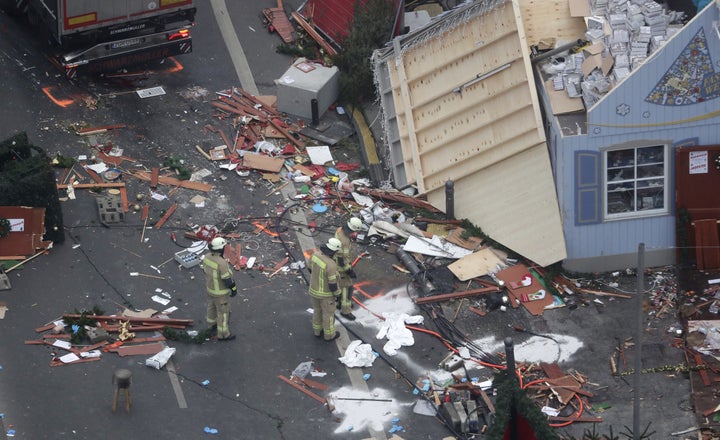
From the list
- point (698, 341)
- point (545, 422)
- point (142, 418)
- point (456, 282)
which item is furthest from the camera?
point (456, 282)

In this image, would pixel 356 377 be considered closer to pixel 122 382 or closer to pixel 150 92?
pixel 122 382

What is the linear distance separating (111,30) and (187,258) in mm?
5437

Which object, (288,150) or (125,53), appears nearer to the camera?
(288,150)

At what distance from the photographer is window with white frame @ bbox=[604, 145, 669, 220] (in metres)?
20.7

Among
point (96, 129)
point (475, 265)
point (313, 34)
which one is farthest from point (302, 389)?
point (313, 34)

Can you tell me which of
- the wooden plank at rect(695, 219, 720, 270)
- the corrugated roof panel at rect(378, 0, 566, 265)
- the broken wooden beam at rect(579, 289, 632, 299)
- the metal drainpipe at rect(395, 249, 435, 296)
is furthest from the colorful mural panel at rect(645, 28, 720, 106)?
the metal drainpipe at rect(395, 249, 435, 296)

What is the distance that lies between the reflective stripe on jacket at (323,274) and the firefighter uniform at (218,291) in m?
1.24

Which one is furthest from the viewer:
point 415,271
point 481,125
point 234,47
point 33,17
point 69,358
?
point 234,47

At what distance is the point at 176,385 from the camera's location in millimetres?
18641

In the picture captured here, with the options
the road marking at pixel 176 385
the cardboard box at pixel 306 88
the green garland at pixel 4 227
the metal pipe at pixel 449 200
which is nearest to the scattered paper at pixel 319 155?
the cardboard box at pixel 306 88

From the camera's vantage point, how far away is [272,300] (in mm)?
20531

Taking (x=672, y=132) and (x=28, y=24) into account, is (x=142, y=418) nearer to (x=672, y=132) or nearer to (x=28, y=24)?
(x=672, y=132)

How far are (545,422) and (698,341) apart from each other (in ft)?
14.9

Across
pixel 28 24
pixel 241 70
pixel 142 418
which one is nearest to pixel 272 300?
pixel 142 418
